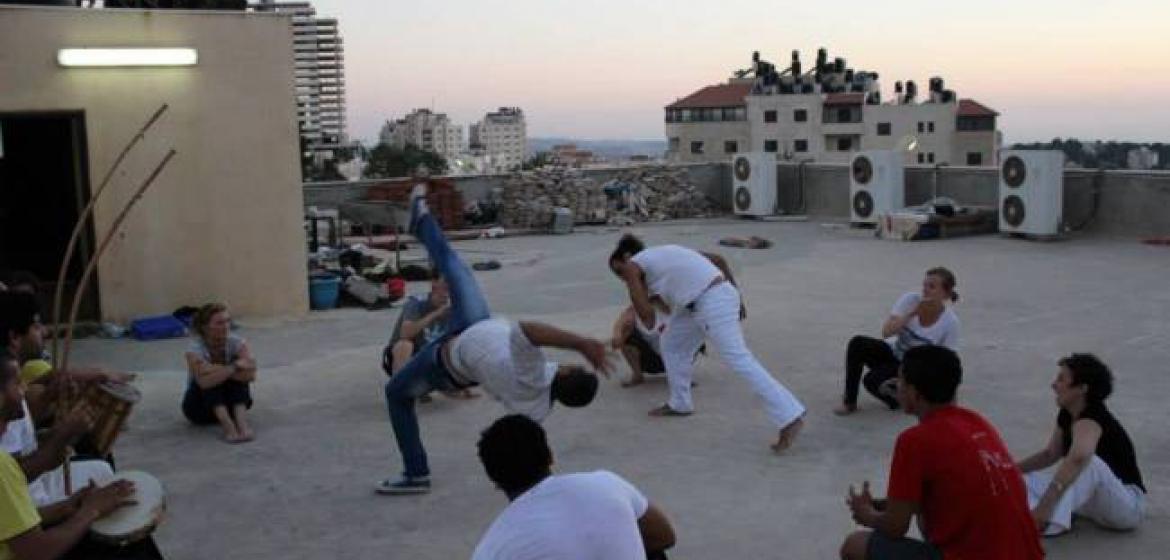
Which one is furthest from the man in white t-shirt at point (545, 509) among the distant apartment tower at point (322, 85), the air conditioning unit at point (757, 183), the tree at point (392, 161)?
the tree at point (392, 161)

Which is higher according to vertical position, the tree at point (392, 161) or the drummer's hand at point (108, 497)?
the tree at point (392, 161)

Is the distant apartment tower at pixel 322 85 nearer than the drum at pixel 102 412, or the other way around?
the drum at pixel 102 412

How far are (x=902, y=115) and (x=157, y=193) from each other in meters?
77.5

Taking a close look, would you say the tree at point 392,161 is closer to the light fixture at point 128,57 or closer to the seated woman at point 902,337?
the light fixture at point 128,57

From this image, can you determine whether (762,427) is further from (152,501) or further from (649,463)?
(152,501)

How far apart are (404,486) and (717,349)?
7.31 feet

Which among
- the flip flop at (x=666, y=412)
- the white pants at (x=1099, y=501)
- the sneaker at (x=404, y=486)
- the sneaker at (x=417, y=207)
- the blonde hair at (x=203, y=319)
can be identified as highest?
the sneaker at (x=417, y=207)

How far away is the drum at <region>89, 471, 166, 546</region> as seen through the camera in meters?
4.41

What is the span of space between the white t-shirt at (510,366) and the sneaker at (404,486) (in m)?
1.12

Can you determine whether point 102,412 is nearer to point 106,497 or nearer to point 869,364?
point 106,497

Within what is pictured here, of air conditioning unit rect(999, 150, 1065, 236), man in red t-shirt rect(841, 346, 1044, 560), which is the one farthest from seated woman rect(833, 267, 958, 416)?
air conditioning unit rect(999, 150, 1065, 236)

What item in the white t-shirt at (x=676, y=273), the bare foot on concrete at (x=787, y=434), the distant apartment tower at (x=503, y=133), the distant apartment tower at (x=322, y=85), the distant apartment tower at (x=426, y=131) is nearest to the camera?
the bare foot on concrete at (x=787, y=434)

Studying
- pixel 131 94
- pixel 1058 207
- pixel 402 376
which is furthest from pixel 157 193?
pixel 1058 207

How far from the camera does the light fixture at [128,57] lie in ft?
38.2
